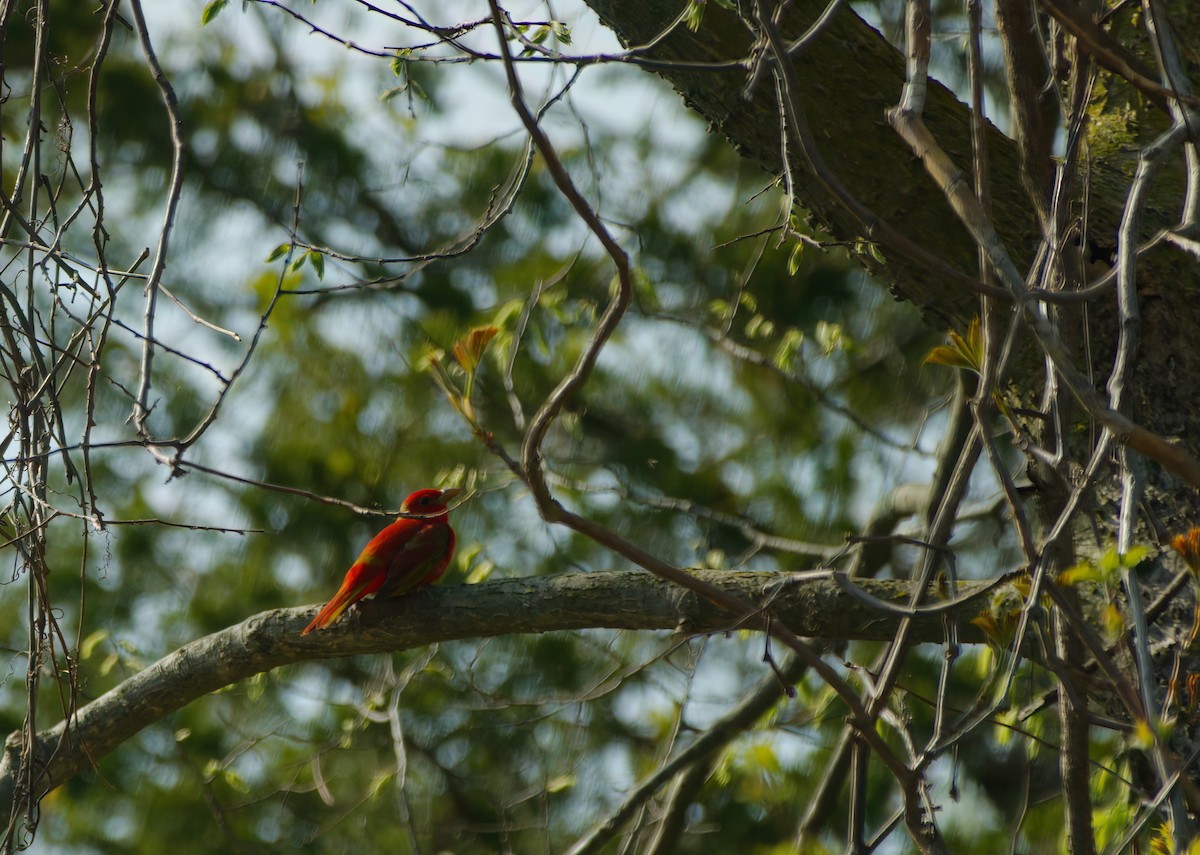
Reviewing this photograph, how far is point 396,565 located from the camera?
331cm

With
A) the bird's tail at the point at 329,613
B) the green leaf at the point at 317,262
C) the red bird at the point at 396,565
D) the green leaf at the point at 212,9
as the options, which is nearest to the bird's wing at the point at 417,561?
the red bird at the point at 396,565

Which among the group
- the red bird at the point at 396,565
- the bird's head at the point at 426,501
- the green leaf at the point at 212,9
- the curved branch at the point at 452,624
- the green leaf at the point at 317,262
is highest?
the green leaf at the point at 212,9

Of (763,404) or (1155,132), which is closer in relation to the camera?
(1155,132)

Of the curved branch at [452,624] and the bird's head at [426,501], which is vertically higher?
the bird's head at [426,501]

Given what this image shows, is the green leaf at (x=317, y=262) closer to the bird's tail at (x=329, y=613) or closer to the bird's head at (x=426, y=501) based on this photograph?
the bird's tail at (x=329, y=613)

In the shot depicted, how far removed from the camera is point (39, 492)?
222 centimetres

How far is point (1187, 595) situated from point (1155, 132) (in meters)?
1.22

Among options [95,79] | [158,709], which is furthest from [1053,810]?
[95,79]

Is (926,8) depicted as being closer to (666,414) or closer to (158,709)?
(158,709)

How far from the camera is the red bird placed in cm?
308

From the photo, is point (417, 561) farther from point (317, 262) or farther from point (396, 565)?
point (317, 262)

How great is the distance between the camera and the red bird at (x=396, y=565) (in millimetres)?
3078

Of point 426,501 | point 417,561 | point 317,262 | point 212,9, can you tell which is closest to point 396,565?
point 417,561

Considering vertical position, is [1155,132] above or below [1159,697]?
above
